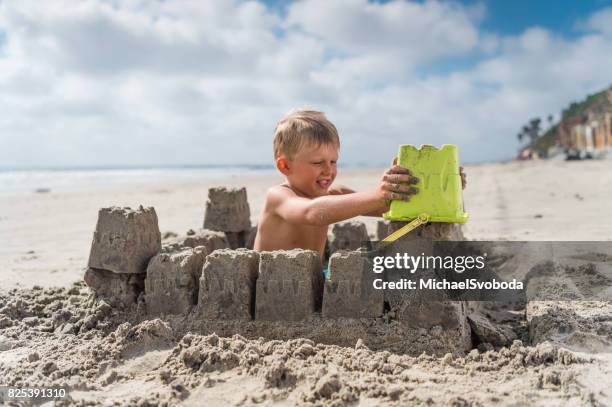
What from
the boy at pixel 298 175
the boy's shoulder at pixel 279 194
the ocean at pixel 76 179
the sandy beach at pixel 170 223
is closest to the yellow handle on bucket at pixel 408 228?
the boy at pixel 298 175

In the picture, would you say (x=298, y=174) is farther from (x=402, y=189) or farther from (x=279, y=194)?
(x=402, y=189)

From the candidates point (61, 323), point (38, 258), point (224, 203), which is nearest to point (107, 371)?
point (61, 323)

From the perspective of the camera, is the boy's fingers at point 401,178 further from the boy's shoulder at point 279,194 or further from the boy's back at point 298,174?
the boy's shoulder at point 279,194

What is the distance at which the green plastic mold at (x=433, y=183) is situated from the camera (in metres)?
2.36

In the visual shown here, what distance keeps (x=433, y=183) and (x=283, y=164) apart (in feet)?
3.97

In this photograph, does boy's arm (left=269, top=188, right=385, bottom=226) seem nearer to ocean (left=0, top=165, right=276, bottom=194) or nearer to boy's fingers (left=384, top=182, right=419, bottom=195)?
boy's fingers (left=384, top=182, right=419, bottom=195)

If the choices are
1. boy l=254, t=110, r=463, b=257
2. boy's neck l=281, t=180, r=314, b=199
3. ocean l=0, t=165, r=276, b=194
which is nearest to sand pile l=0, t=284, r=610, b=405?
boy l=254, t=110, r=463, b=257

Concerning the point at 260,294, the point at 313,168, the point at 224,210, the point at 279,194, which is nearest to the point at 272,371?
the point at 260,294

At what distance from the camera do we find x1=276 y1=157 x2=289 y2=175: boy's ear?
10.8 feet

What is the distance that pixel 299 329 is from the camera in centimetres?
246

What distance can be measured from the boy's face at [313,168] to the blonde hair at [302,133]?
0.04 meters

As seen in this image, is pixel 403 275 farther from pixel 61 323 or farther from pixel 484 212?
pixel 484 212

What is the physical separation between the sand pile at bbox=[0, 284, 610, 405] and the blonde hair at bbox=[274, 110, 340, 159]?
1299mm

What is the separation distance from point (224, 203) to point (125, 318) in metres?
1.66
